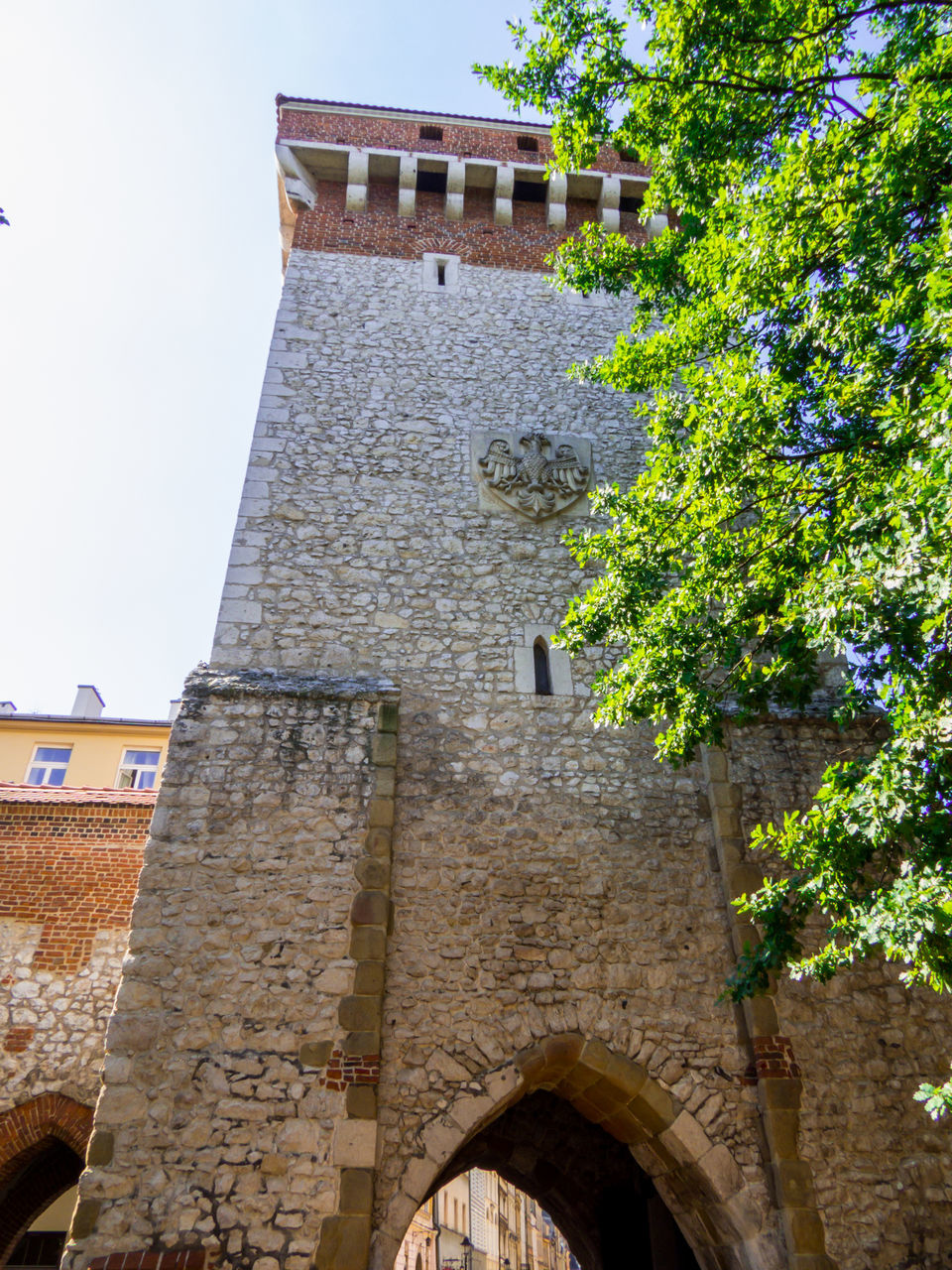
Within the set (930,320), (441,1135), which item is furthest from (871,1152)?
(930,320)

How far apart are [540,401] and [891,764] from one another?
20.9ft

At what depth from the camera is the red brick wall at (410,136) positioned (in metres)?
11.1

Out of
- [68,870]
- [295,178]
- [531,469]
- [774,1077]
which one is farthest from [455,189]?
[774,1077]

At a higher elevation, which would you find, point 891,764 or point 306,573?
point 306,573

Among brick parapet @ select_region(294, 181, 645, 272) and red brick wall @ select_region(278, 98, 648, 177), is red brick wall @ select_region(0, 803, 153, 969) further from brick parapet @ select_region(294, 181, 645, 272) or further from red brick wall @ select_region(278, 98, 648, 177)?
red brick wall @ select_region(278, 98, 648, 177)

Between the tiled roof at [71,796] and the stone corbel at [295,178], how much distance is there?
774cm

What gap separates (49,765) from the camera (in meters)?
17.8

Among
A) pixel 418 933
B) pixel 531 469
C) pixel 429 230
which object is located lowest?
pixel 418 933

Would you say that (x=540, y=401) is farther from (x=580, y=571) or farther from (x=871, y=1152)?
(x=871, y=1152)

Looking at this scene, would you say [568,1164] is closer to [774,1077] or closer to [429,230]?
[774,1077]

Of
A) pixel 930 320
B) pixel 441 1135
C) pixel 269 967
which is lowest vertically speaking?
pixel 441 1135

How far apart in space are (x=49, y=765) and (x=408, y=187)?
546 inches

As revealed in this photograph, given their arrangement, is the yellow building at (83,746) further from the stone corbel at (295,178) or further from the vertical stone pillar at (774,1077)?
the vertical stone pillar at (774,1077)

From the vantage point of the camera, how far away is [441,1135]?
5.62 m
